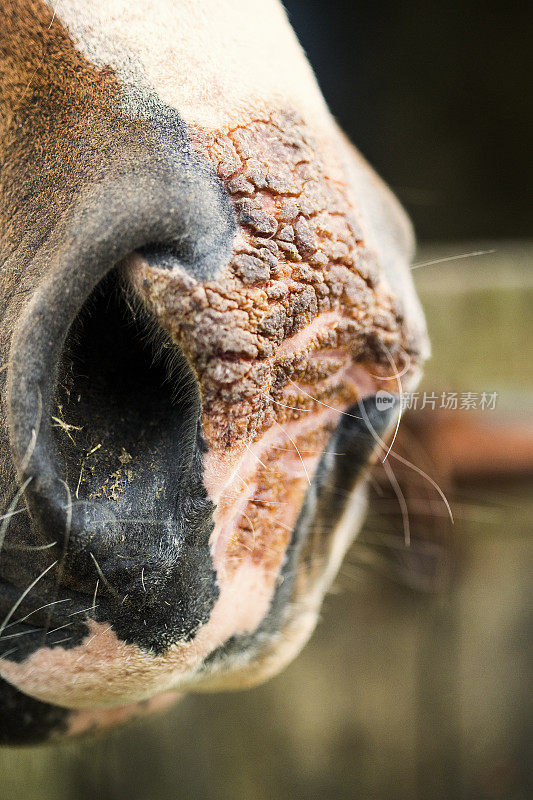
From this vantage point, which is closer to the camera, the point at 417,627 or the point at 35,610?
the point at 35,610

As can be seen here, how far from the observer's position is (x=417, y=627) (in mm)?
1147

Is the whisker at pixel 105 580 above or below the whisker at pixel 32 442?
below

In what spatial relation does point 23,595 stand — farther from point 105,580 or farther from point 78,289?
point 78,289

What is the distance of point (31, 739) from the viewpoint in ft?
1.51

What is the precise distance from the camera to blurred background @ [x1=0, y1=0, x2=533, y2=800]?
1039 mm

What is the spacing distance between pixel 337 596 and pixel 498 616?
0.30m

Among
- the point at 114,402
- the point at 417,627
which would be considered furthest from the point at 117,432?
the point at 417,627

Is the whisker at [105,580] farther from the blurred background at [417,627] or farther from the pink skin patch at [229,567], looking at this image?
the blurred background at [417,627]

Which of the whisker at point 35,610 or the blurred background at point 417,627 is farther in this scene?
the blurred background at point 417,627

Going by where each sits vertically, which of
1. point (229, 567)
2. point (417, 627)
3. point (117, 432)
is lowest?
point (417, 627)

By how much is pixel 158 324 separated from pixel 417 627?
1.00 meters

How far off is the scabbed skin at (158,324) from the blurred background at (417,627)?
560 mm

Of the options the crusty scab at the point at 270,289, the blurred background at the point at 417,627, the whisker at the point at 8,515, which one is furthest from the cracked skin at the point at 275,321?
the blurred background at the point at 417,627

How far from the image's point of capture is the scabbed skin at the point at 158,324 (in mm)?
318
